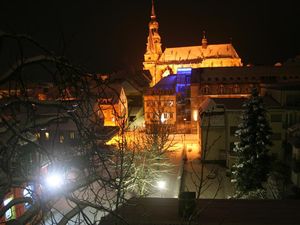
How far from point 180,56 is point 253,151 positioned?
50.1 metres

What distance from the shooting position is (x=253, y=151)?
16938 millimetres

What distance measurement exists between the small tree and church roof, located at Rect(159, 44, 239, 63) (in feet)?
156

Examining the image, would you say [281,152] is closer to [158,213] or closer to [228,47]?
[158,213]

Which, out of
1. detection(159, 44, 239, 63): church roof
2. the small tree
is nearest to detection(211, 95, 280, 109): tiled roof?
the small tree

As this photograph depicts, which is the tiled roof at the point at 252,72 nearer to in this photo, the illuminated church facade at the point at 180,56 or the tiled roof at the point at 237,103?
the tiled roof at the point at 237,103

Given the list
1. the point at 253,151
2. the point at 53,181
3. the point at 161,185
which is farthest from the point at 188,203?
the point at 161,185

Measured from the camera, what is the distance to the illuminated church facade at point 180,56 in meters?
62.8

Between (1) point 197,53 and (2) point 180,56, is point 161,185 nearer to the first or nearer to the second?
(2) point 180,56

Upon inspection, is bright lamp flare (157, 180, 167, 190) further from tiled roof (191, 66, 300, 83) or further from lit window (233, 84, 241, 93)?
lit window (233, 84, 241, 93)

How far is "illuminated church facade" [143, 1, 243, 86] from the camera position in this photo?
62.8 meters

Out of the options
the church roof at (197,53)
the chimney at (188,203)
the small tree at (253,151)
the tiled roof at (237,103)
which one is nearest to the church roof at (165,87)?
the tiled roof at (237,103)

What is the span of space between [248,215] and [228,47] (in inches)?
2316

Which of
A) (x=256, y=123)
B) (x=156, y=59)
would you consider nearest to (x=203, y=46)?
(x=156, y=59)

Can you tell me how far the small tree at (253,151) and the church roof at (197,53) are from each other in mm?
47640
